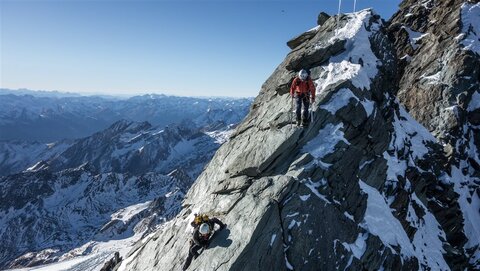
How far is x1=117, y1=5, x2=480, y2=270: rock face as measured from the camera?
20266 millimetres

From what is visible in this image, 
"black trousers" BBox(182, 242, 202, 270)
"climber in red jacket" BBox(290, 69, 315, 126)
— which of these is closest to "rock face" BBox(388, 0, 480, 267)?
"climber in red jacket" BBox(290, 69, 315, 126)

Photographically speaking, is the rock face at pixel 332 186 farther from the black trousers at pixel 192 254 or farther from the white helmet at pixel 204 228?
the white helmet at pixel 204 228

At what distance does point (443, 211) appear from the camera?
3647 cm

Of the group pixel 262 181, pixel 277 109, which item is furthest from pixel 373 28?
pixel 262 181

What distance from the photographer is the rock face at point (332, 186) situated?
20266mm

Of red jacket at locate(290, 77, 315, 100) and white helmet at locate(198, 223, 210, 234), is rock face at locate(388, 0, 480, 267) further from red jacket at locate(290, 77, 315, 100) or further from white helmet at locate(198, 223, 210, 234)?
white helmet at locate(198, 223, 210, 234)

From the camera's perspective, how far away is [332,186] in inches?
907

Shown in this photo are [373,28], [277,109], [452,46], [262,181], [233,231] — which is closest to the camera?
[233,231]

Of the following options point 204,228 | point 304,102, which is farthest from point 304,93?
point 204,228

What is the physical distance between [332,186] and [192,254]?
9.63m

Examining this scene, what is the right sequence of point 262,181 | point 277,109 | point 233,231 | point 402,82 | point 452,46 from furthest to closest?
point 402,82, point 452,46, point 277,109, point 262,181, point 233,231

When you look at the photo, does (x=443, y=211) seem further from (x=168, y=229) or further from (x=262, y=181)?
(x=168, y=229)

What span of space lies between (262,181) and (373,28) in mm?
21248

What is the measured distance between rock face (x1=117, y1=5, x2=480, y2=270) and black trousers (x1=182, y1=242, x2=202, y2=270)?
545 millimetres
